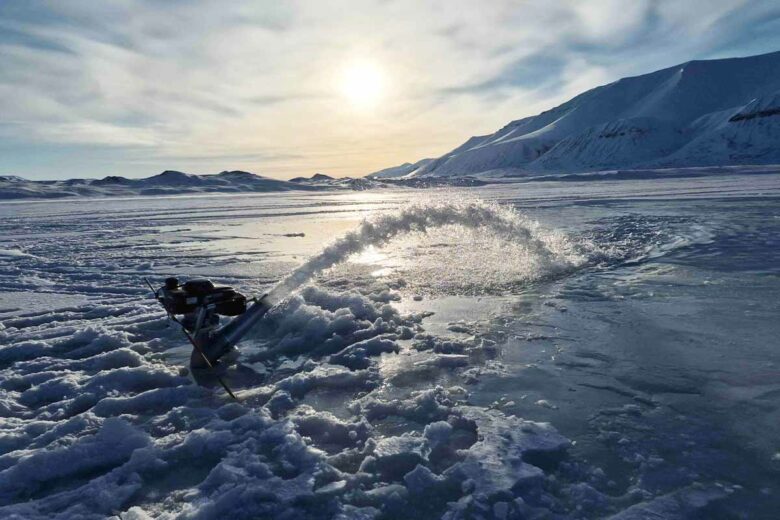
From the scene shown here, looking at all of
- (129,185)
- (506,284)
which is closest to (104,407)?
(506,284)

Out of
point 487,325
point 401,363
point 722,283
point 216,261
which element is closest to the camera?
point 401,363

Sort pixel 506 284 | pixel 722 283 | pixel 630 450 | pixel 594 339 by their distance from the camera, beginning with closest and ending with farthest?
pixel 630 450
pixel 594 339
pixel 722 283
pixel 506 284

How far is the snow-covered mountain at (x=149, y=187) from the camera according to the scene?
86812 millimetres

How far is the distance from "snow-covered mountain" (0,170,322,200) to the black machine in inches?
3542

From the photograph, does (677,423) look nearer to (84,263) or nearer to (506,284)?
(506,284)

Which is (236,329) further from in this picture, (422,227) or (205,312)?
(422,227)

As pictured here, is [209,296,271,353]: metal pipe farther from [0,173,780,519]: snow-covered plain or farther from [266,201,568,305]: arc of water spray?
[266,201,568,305]: arc of water spray

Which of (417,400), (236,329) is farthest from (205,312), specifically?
(417,400)

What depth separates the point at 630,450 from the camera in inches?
170

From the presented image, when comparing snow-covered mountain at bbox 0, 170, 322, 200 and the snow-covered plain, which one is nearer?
the snow-covered plain

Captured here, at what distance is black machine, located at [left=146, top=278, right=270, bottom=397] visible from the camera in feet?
19.5

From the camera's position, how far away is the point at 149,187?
334ft

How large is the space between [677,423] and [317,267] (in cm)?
777

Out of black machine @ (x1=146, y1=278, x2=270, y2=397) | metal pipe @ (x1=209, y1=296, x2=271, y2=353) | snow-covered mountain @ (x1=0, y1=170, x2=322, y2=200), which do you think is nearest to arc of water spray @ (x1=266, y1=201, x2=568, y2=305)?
metal pipe @ (x1=209, y1=296, x2=271, y2=353)
